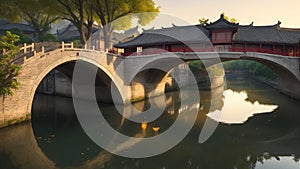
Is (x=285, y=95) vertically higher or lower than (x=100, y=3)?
lower

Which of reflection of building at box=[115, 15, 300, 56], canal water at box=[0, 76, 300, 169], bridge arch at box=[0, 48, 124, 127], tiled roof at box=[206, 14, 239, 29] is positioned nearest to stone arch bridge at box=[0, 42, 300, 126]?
bridge arch at box=[0, 48, 124, 127]

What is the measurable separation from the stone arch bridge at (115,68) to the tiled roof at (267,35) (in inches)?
97.8

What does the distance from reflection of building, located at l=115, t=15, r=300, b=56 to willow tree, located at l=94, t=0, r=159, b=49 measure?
338 centimetres

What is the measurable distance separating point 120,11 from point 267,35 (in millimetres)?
18459

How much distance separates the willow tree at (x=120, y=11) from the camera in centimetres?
2688

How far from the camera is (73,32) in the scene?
47469 mm

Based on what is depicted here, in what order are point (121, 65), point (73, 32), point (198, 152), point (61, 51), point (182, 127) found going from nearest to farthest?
Result: point (198, 152)
point (182, 127)
point (61, 51)
point (121, 65)
point (73, 32)

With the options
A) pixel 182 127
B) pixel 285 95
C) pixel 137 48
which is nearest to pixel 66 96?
pixel 137 48

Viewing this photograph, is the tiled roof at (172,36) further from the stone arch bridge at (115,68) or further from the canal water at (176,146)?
the canal water at (176,146)

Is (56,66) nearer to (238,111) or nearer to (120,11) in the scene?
(120,11)

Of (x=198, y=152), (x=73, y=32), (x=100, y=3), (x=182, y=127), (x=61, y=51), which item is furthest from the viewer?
(x=73, y=32)

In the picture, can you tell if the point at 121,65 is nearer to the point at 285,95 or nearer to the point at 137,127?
the point at 137,127

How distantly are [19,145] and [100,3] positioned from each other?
66.0 feet

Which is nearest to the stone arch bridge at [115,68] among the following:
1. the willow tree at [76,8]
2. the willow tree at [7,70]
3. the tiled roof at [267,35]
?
the willow tree at [7,70]
